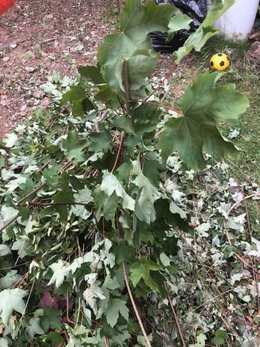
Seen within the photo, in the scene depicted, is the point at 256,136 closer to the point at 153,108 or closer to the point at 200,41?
the point at 153,108

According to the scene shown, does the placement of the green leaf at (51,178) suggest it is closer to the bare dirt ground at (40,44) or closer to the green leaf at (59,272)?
the green leaf at (59,272)

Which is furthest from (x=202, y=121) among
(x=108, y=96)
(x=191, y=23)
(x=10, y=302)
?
(x=191, y=23)

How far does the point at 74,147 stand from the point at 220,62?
70.9 inches

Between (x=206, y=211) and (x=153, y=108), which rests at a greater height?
(x=153, y=108)

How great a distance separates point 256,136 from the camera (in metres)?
2.70

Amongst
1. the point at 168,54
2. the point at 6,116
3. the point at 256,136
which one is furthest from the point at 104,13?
the point at 256,136

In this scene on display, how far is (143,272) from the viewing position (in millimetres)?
1276

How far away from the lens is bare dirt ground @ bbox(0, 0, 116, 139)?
2879mm

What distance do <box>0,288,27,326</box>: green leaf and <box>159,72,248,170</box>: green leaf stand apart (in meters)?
0.76

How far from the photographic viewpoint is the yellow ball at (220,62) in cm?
294

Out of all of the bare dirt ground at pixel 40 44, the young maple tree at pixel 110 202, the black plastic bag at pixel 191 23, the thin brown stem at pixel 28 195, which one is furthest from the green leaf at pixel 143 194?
the black plastic bag at pixel 191 23

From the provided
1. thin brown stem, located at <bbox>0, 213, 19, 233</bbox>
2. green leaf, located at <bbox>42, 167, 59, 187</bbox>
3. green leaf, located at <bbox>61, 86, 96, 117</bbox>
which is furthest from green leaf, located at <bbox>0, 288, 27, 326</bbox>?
green leaf, located at <bbox>61, 86, 96, 117</bbox>

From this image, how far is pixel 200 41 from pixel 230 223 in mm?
1297

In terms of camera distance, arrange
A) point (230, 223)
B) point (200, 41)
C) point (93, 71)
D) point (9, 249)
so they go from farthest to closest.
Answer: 1. point (230, 223)
2. point (9, 249)
3. point (93, 71)
4. point (200, 41)
